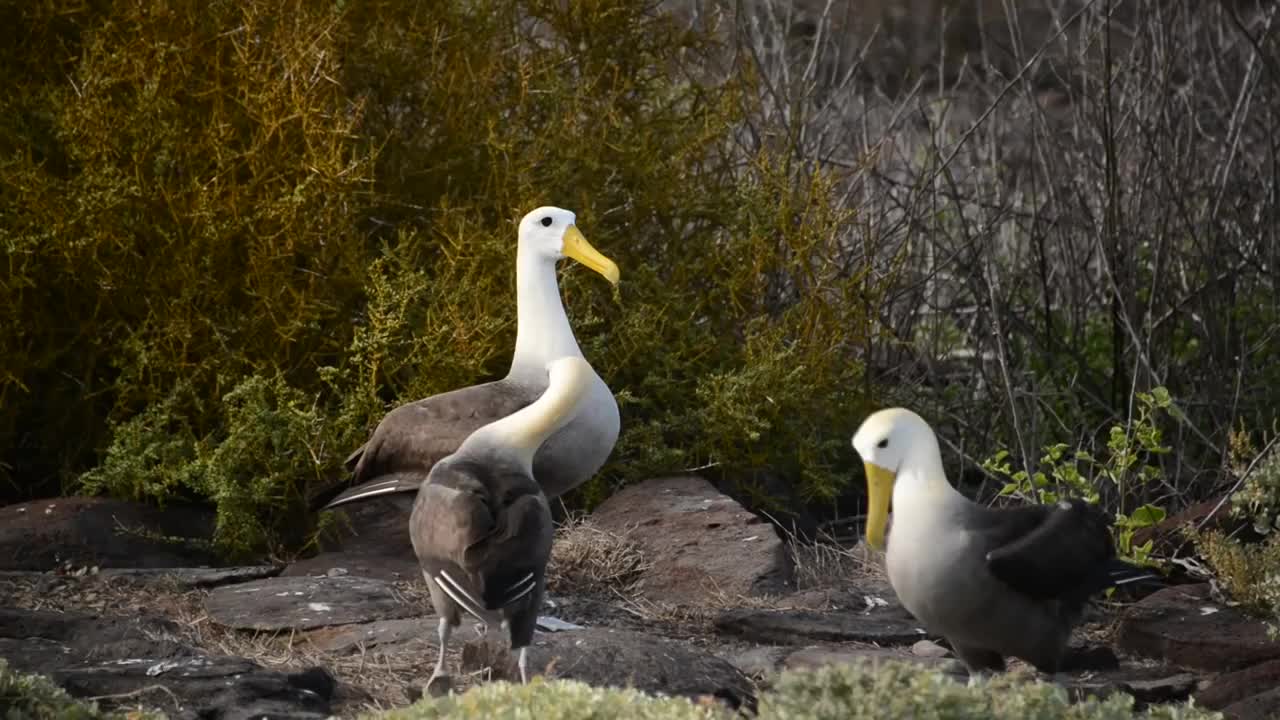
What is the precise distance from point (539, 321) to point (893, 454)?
6.61 feet

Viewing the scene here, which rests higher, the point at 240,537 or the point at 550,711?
the point at 550,711

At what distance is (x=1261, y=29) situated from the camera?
7.51 metres

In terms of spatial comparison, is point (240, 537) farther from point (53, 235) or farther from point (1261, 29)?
point (1261, 29)

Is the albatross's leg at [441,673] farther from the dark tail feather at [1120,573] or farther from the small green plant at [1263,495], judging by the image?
the small green plant at [1263,495]

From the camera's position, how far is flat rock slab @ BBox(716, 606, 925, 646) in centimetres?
530

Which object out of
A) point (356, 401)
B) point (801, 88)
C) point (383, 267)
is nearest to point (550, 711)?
point (356, 401)

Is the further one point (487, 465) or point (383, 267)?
point (383, 267)

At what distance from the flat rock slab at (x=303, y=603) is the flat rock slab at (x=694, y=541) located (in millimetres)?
902

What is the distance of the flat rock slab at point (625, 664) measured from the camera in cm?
445

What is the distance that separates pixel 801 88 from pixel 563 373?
3.28 m

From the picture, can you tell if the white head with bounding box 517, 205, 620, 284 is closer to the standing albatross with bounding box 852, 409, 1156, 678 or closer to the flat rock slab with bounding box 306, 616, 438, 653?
the flat rock slab with bounding box 306, 616, 438, 653

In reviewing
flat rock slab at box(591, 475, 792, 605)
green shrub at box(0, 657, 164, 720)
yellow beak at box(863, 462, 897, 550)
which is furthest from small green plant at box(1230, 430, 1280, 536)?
green shrub at box(0, 657, 164, 720)

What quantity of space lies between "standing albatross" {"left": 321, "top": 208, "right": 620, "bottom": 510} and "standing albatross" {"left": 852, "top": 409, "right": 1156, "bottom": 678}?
130 cm

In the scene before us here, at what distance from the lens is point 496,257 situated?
664 cm
